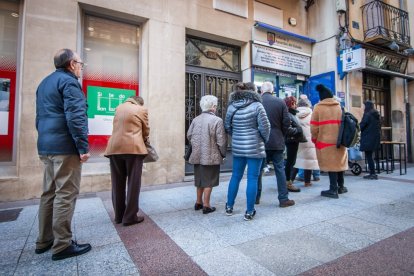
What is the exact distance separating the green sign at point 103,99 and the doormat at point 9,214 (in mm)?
2354

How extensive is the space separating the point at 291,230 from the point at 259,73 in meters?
5.73

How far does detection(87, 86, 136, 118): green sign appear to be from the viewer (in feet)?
18.8

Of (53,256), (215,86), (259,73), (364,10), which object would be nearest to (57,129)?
(53,256)

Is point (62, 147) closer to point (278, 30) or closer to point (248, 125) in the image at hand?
point (248, 125)

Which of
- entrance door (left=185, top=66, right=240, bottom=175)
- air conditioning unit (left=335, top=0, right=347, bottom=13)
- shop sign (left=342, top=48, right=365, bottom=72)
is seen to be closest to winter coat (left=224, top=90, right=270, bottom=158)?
entrance door (left=185, top=66, right=240, bottom=175)

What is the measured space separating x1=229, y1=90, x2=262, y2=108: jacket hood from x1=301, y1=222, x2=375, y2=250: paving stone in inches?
71.8

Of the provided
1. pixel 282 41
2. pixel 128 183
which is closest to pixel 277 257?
pixel 128 183

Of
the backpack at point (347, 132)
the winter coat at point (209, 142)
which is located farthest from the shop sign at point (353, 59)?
the winter coat at point (209, 142)

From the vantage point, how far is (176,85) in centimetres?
638

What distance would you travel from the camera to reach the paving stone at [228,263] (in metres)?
2.22

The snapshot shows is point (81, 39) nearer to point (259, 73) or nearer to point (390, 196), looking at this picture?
point (259, 73)

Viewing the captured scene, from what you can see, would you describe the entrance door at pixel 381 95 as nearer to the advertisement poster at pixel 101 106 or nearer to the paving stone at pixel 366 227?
the paving stone at pixel 366 227

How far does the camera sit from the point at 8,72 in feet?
16.5

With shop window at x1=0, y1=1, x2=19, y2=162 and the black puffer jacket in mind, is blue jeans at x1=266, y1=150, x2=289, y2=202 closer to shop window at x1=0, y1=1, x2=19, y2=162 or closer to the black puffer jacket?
the black puffer jacket
